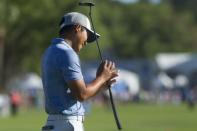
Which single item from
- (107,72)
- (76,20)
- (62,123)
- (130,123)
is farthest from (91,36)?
(130,123)

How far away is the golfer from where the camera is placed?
7.43 metres

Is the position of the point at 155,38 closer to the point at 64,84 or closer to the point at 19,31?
the point at 19,31

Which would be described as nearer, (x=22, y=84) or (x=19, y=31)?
(x=19, y=31)

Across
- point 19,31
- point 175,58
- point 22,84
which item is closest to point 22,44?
point 19,31

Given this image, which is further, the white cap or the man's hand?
the white cap

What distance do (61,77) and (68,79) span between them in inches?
5.6

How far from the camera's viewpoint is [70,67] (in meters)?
7.42

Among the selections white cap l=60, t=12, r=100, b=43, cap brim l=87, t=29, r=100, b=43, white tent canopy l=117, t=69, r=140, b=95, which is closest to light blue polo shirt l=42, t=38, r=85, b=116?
white cap l=60, t=12, r=100, b=43

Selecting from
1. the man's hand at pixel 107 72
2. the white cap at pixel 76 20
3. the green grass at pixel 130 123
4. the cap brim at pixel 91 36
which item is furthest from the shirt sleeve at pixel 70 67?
the green grass at pixel 130 123

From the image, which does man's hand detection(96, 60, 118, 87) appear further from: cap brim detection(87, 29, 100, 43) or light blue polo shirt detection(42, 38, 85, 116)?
cap brim detection(87, 29, 100, 43)

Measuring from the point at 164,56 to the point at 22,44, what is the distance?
2783cm

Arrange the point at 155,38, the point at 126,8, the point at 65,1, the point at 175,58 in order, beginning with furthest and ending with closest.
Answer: the point at 126,8 < the point at 155,38 < the point at 175,58 < the point at 65,1

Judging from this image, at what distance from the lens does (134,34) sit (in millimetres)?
131375

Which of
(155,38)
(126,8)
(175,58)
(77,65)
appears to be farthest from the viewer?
(126,8)
